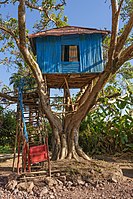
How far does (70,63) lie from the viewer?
32.8 feet

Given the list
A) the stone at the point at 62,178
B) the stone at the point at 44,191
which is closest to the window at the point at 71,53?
the stone at the point at 62,178

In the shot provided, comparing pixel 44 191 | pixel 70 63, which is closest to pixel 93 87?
pixel 70 63

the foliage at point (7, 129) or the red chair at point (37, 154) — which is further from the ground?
the foliage at point (7, 129)

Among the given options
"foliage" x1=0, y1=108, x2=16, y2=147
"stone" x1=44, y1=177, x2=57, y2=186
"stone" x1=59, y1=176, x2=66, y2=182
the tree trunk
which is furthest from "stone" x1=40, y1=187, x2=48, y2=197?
"foliage" x1=0, y1=108, x2=16, y2=147

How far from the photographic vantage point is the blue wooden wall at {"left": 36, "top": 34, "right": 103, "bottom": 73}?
986 cm

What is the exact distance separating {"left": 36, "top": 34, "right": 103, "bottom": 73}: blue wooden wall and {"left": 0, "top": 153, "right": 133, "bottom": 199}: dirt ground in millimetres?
3894

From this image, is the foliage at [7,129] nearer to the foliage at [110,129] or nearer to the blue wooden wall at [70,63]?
the foliage at [110,129]

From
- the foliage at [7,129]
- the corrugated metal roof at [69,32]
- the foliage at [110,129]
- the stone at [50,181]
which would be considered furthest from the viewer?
the foliage at [7,129]

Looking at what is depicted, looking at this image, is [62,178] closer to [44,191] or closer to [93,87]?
[44,191]

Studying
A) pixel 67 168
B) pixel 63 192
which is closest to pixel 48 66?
pixel 67 168

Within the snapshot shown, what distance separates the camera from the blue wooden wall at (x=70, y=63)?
986cm

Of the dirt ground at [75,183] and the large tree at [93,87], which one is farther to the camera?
the large tree at [93,87]

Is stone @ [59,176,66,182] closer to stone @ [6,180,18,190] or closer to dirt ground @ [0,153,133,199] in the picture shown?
dirt ground @ [0,153,133,199]

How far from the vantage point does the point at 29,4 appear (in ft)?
32.4
